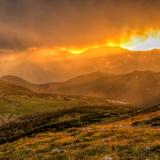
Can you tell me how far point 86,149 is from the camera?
39.2 meters

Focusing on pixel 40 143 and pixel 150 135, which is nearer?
pixel 150 135

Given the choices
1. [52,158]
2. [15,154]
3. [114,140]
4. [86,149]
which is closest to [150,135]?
[114,140]

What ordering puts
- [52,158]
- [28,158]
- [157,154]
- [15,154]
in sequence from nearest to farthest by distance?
1. [157,154]
2. [52,158]
3. [28,158]
4. [15,154]

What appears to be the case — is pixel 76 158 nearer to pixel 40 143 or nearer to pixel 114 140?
pixel 114 140

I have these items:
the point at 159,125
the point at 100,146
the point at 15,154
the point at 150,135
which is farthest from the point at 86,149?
the point at 159,125

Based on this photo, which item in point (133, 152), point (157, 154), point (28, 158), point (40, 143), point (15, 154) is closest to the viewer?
point (157, 154)

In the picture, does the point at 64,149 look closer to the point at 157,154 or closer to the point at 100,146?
the point at 100,146

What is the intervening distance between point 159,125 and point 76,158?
22.3 m

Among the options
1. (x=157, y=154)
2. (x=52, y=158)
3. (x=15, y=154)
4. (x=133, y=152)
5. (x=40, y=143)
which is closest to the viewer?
(x=157, y=154)

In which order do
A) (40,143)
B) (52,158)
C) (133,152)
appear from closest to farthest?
(133,152) → (52,158) → (40,143)

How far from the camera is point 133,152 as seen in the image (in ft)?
112

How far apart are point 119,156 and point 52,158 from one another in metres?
8.01

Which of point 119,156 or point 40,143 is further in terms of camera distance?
point 40,143

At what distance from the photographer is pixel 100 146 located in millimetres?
39312
